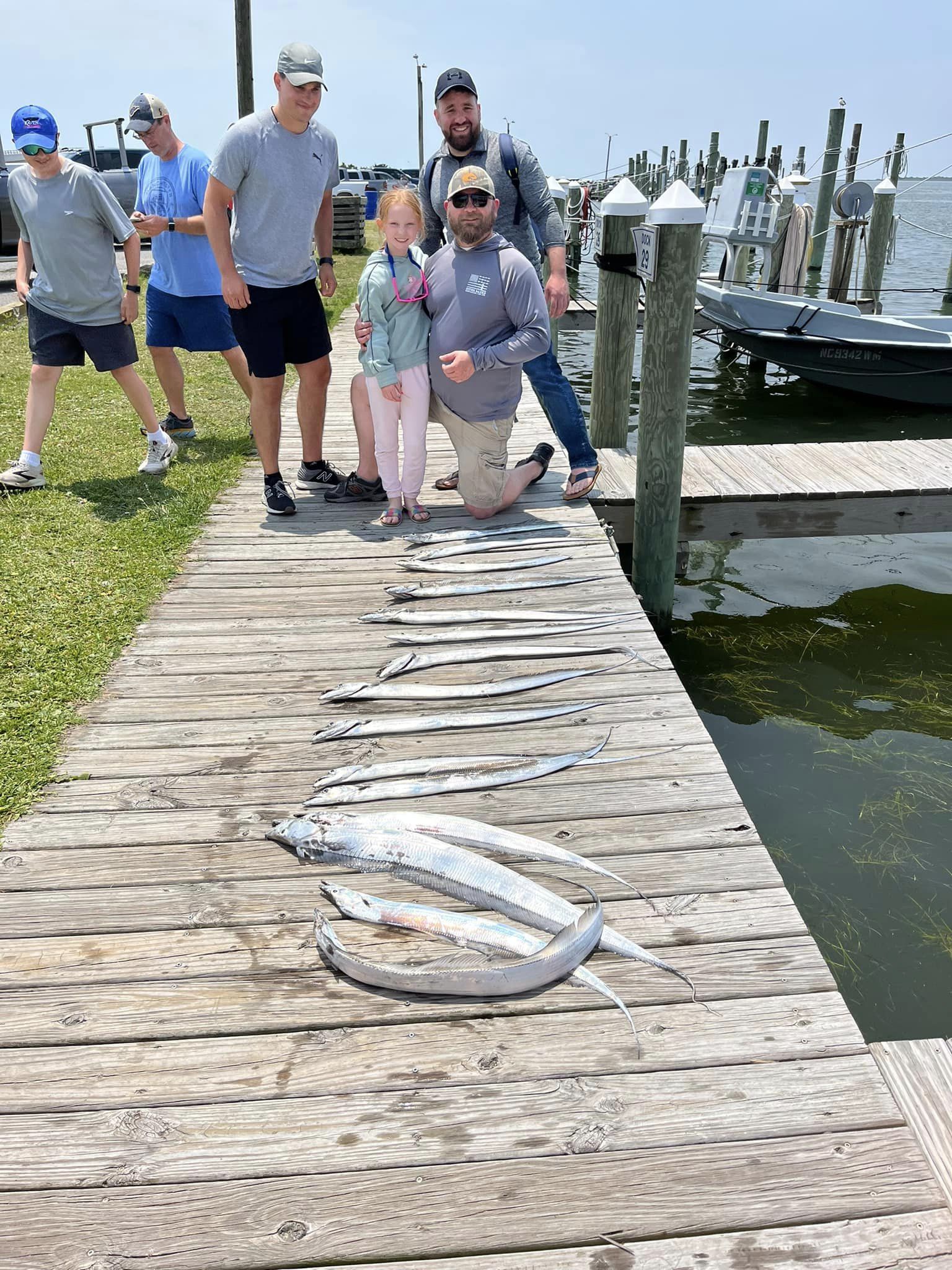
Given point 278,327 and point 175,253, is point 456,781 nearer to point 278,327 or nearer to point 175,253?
point 278,327

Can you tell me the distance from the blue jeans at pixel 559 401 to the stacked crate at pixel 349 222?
18.0 meters

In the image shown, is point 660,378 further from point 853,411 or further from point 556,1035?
point 853,411

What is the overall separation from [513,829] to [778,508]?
3.72m

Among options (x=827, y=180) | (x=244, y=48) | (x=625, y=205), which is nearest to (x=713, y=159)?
(x=827, y=180)

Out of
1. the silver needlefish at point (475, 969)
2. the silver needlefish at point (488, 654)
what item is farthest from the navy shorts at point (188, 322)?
the silver needlefish at point (475, 969)

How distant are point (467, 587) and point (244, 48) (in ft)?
41.6

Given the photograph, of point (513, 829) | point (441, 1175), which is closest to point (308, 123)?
point (513, 829)

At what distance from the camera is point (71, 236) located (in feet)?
17.6

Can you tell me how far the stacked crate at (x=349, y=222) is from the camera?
21.2 meters

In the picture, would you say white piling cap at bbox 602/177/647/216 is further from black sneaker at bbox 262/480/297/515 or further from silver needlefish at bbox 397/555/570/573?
black sneaker at bbox 262/480/297/515

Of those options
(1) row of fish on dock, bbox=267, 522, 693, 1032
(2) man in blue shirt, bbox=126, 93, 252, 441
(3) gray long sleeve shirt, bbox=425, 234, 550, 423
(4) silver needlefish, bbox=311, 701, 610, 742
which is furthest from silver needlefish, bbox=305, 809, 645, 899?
(2) man in blue shirt, bbox=126, 93, 252, 441

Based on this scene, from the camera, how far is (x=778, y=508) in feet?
18.6

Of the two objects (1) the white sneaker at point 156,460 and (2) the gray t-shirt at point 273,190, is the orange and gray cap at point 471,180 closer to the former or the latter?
(2) the gray t-shirt at point 273,190

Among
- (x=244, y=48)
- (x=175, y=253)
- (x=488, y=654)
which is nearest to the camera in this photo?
(x=488, y=654)
